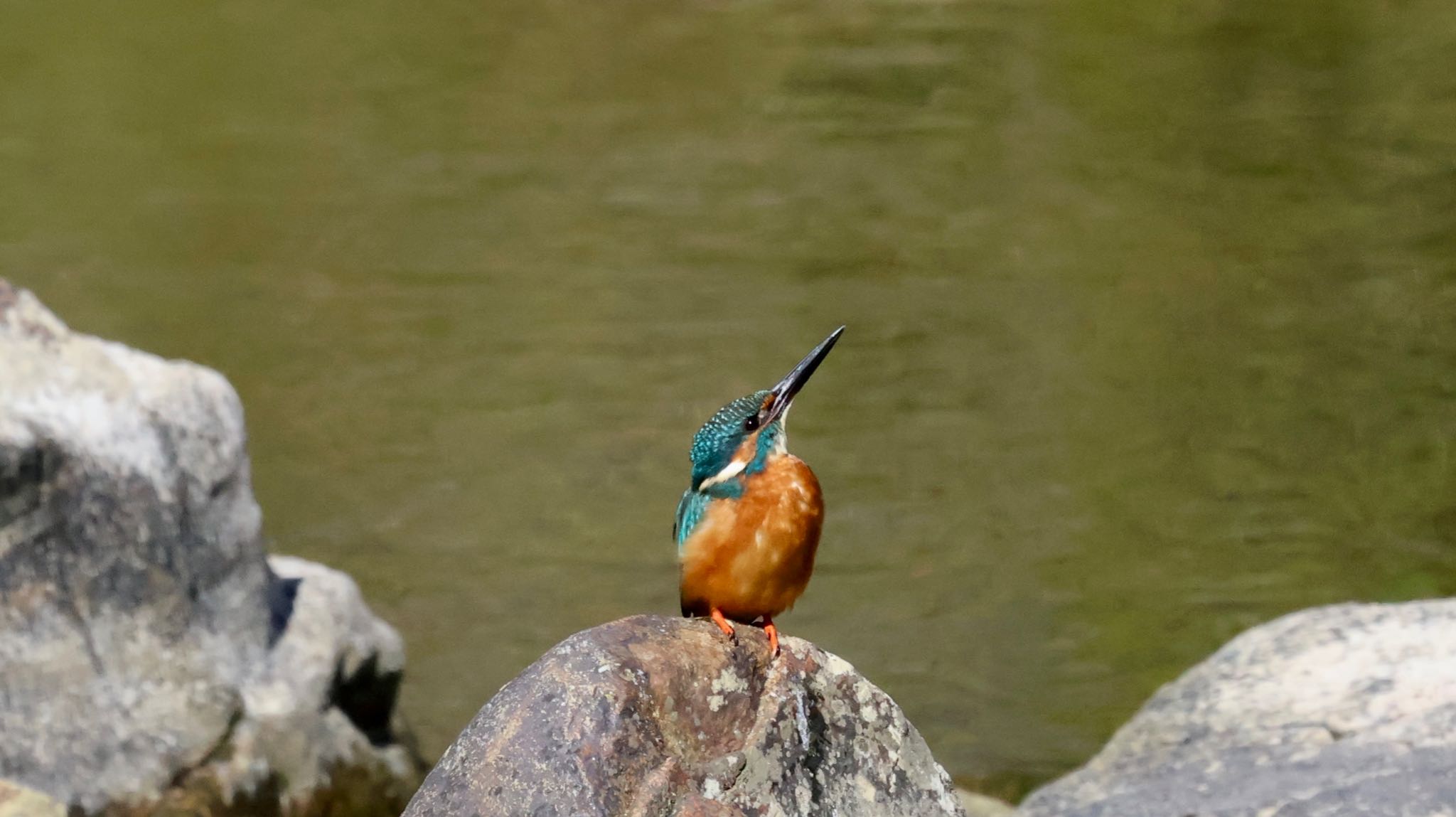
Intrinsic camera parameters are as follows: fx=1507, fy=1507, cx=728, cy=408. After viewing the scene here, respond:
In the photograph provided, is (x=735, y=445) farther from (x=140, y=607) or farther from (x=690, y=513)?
(x=140, y=607)

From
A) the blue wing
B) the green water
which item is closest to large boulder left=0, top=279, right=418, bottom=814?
the green water

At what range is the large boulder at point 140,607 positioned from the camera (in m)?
4.05

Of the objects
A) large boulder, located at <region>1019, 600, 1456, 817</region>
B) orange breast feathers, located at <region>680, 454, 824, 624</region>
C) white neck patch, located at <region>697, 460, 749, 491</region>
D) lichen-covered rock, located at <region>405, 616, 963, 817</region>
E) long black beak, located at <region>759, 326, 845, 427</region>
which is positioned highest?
long black beak, located at <region>759, 326, 845, 427</region>

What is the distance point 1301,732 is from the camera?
390cm

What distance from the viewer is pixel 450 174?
5539mm

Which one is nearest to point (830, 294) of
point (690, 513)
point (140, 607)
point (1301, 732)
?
point (1301, 732)

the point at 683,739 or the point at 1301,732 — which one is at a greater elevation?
the point at 683,739

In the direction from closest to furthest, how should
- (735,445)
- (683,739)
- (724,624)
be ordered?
(683,739)
(724,624)
(735,445)

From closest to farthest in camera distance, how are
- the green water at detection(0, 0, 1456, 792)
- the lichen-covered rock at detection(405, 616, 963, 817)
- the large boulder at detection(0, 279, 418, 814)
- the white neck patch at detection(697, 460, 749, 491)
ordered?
1. the lichen-covered rock at detection(405, 616, 963, 817)
2. the white neck patch at detection(697, 460, 749, 491)
3. the large boulder at detection(0, 279, 418, 814)
4. the green water at detection(0, 0, 1456, 792)

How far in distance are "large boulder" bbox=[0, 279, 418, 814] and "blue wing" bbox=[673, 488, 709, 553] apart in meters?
1.98

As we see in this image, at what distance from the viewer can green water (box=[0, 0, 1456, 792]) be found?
5.38 meters

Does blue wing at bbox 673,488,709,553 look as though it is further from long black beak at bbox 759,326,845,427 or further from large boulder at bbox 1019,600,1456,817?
large boulder at bbox 1019,600,1456,817

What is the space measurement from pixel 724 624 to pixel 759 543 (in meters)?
0.16

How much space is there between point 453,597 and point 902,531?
1680 millimetres
